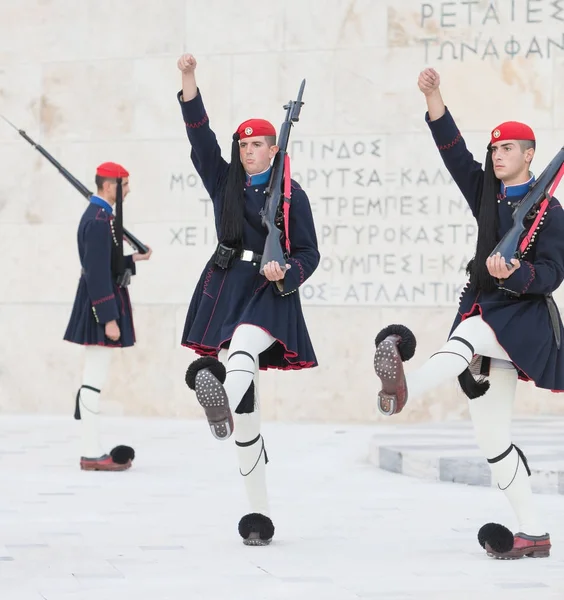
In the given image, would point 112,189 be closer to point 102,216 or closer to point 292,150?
point 102,216

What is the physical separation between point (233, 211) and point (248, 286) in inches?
11.9

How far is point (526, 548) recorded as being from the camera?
16.4 feet

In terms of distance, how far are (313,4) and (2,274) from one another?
11.4 feet

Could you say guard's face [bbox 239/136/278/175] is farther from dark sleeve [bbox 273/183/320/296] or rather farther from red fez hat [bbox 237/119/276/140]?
dark sleeve [bbox 273/183/320/296]

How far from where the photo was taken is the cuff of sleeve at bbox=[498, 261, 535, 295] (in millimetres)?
4797

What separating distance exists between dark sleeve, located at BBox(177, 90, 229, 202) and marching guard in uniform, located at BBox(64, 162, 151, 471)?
2.55 meters

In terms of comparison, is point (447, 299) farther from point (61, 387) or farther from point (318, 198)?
point (61, 387)

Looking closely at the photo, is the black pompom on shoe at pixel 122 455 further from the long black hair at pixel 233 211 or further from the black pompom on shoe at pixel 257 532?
the long black hair at pixel 233 211

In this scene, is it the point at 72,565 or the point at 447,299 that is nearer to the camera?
the point at 72,565

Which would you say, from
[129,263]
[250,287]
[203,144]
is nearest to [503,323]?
[250,287]

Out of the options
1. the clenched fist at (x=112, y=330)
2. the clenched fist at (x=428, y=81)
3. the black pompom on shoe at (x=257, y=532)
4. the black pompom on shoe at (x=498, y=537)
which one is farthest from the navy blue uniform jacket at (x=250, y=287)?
the clenched fist at (x=112, y=330)

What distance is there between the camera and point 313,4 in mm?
11125

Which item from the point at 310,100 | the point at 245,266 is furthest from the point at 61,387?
the point at 245,266

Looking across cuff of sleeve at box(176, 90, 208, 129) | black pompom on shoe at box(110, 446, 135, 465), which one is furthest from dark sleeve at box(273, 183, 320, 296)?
black pompom on shoe at box(110, 446, 135, 465)
